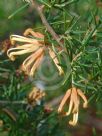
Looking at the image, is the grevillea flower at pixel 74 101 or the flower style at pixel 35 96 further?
the flower style at pixel 35 96

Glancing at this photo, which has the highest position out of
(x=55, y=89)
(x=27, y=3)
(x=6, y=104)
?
(x=27, y=3)

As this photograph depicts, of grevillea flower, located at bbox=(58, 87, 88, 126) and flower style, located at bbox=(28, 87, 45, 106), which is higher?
grevillea flower, located at bbox=(58, 87, 88, 126)

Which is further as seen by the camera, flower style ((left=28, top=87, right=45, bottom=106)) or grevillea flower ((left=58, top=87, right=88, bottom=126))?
flower style ((left=28, top=87, right=45, bottom=106))

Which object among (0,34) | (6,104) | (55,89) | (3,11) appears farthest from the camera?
(55,89)

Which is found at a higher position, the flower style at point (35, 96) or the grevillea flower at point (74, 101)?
the grevillea flower at point (74, 101)

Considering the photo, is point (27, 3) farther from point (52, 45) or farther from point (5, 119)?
point (5, 119)

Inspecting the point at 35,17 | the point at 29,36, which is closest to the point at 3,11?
the point at 35,17

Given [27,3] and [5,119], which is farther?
[5,119]

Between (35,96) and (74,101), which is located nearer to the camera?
(74,101)
